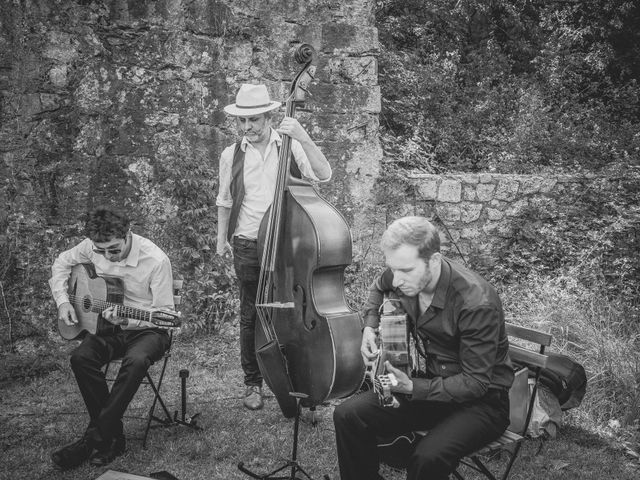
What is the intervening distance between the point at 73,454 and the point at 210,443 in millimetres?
795

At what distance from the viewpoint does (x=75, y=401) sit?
439 cm

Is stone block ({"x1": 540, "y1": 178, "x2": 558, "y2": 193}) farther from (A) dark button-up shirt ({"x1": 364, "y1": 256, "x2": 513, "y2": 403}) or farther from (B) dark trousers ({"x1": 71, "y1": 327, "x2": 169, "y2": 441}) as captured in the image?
(B) dark trousers ({"x1": 71, "y1": 327, "x2": 169, "y2": 441})

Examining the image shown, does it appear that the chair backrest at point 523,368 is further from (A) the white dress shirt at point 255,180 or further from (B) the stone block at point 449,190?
(B) the stone block at point 449,190

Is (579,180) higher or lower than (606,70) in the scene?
lower

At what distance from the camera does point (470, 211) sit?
6355 mm

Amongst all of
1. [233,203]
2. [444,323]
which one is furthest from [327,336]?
[233,203]

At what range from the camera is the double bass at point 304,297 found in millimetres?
3229

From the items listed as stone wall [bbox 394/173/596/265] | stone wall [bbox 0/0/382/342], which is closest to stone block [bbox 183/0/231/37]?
stone wall [bbox 0/0/382/342]

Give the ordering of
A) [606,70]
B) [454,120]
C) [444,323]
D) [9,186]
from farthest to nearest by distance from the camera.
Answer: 1. [606,70]
2. [454,120]
3. [9,186]
4. [444,323]

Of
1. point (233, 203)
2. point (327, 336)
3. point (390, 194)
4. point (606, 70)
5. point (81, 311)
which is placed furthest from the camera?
point (606, 70)

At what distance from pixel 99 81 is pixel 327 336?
355 cm

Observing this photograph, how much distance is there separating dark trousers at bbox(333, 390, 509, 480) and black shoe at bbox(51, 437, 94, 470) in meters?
1.57

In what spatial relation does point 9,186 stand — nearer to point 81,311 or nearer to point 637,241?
point 81,311

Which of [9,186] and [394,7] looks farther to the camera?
[394,7]
